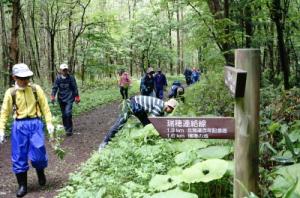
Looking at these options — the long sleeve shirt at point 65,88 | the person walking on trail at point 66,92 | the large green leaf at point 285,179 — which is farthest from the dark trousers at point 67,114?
the large green leaf at point 285,179

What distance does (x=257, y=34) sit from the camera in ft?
58.6

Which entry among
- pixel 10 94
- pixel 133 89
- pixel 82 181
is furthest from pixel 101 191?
pixel 133 89

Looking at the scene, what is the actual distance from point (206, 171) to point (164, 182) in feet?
1.82

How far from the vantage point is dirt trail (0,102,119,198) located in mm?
7453

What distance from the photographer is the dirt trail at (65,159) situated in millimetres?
7453

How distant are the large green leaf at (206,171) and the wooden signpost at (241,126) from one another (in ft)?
1.68

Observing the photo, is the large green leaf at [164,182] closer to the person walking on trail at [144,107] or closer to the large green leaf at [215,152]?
the large green leaf at [215,152]

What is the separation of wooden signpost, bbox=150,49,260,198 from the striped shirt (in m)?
4.52

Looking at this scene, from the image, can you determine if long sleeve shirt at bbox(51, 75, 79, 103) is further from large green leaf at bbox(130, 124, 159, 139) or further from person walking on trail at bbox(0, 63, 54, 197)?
person walking on trail at bbox(0, 63, 54, 197)

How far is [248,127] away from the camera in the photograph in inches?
149

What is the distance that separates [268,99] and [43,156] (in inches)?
245

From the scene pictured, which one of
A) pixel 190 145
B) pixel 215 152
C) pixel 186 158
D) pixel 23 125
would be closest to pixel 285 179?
pixel 215 152

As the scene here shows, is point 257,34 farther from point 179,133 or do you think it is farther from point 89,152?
point 179,133

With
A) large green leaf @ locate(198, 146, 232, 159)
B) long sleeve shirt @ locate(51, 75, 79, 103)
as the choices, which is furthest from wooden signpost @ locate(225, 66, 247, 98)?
long sleeve shirt @ locate(51, 75, 79, 103)
